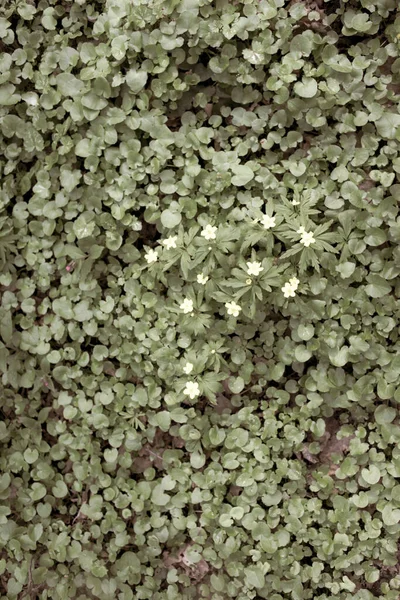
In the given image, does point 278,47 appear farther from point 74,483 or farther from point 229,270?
point 74,483

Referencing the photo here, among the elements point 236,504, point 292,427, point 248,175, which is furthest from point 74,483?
point 248,175

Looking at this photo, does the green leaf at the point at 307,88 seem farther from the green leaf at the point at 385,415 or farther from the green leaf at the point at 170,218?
the green leaf at the point at 385,415

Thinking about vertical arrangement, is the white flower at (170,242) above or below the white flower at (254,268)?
above

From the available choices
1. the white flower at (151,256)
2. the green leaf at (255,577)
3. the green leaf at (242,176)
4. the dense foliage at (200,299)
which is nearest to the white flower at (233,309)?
the dense foliage at (200,299)

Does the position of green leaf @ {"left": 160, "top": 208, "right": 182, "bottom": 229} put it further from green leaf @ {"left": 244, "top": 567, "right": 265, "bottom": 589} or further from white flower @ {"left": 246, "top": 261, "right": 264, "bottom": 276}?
green leaf @ {"left": 244, "top": 567, "right": 265, "bottom": 589}

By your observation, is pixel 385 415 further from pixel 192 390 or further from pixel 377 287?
pixel 192 390

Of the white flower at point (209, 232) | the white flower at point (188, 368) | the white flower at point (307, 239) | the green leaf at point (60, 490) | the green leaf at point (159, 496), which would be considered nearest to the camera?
the white flower at point (307, 239)

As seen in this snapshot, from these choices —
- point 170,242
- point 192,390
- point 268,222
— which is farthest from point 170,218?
point 192,390

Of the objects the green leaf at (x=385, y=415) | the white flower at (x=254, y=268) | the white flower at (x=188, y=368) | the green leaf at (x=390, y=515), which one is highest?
the white flower at (x=254, y=268)
